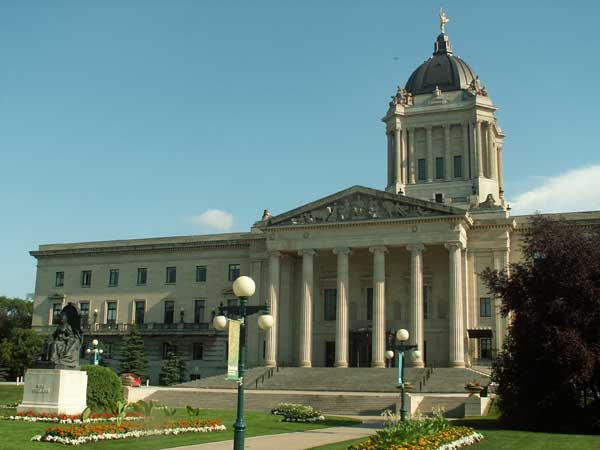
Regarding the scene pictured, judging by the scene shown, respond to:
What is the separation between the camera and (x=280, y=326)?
6544cm

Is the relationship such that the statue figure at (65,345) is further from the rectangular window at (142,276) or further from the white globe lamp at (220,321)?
the rectangular window at (142,276)

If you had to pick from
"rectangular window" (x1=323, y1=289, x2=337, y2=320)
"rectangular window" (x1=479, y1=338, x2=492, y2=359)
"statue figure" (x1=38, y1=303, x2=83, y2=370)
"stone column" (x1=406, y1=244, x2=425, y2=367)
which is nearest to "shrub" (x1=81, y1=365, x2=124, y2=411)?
"statue figure" (x1=38, y1=303, x2=83, y2=370)

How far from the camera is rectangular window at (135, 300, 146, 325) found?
75.1m

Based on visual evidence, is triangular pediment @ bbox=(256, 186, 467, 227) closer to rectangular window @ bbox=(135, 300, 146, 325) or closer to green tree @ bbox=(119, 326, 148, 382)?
green tree @ bbox=(119, 326, 148, 382)

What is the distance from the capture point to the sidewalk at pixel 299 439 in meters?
23.5

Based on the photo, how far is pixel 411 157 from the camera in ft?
253

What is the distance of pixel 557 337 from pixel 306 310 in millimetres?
32435

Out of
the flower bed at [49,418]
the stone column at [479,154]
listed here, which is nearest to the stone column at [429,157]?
the stone column at [479,154]

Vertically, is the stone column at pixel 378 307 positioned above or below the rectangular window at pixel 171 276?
below

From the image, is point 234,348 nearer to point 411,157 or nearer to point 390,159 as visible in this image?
point 411,157

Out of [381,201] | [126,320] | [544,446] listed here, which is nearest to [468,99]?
[381,201]

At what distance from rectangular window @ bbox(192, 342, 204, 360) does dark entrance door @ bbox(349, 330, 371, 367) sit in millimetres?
15147

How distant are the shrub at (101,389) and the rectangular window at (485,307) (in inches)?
1405

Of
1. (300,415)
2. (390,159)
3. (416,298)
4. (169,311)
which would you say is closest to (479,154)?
(390,159)
